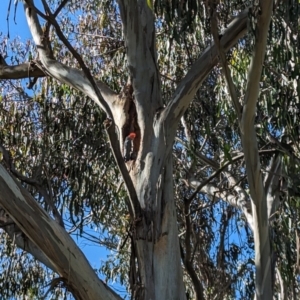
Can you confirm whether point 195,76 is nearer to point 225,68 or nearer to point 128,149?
point 225,68

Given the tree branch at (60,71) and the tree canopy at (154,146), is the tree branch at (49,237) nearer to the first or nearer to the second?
the tree canopy at (154,146)

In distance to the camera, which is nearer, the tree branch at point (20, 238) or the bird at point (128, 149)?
the bird at point (128, 149)

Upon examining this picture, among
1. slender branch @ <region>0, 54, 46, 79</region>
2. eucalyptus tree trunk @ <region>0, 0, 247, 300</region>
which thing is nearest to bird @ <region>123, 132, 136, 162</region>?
eucalyptus tree trunk @ <region>0, 0, 247, 300</region>

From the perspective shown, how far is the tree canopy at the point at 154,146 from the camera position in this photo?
10.5ft

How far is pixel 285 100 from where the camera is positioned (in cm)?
443

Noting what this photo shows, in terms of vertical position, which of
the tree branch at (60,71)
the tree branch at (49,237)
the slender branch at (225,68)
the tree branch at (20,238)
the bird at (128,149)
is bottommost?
the tree branch at (49,237)

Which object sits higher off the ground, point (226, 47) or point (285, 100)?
point (285, 100)

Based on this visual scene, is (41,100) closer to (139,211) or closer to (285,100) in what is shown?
(285,100)

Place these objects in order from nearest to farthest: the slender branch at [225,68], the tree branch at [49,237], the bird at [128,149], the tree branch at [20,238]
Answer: the tree branch at [49,237] < the slender branch at [225,68] < the bird at [128,149] < the tree branch at [20,238]

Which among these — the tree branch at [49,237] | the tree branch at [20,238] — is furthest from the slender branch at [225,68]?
the tree branch at [20,238]

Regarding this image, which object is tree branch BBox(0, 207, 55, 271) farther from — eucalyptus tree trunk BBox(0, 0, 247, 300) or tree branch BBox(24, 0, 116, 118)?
tree branch BBox(24, 0, 116, 118)

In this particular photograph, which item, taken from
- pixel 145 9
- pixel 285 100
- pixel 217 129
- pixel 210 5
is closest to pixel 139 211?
pixel 210 5

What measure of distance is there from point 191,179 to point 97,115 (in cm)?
132

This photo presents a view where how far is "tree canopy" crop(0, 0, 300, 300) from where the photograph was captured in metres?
3.19
